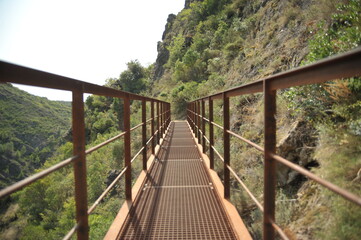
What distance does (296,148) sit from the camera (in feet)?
10.6

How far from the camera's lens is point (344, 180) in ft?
6.93

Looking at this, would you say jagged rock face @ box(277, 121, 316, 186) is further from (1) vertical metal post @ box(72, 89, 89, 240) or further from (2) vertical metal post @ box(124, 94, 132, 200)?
(1) vertical metal post @ box(72, 89, 89, 240)

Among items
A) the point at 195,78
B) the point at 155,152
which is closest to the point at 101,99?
the point at 195,78

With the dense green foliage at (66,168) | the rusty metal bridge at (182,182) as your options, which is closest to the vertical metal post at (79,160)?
the rusty metal bridge at (182,182)

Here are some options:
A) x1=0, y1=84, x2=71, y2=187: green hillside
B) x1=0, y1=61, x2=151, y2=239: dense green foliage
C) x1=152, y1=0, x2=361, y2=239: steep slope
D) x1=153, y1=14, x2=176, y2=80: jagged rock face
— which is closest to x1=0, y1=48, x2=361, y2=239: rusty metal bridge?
x1=152, y1=0, x2=361, y2=239: steep slope

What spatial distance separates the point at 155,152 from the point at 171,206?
2.70 m

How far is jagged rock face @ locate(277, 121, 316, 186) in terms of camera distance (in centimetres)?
309

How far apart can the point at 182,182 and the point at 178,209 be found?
89 cm

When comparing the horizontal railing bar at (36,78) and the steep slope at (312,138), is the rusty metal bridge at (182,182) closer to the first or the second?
the horizontal railing bar at (36,78)

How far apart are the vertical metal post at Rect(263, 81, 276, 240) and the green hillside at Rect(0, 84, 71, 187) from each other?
66658 millimetres

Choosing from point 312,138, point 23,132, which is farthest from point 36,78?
point 23,132

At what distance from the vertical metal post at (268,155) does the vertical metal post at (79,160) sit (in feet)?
3.74

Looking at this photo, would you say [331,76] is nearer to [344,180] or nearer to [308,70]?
[308,70]

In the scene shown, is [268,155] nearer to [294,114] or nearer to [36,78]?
[36,78]
